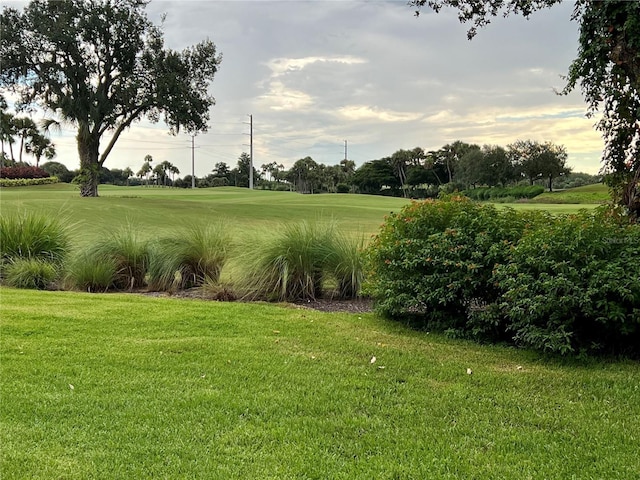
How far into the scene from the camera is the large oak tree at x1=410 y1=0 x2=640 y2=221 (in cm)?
550

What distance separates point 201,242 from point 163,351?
13.9 feet

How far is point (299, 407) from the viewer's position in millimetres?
3346

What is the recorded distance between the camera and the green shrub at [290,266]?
24.8 ft

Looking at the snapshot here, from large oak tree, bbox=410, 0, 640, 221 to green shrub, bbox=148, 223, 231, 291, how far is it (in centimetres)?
487

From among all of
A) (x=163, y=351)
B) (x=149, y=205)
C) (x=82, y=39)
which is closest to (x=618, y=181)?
(x=163, y=351)

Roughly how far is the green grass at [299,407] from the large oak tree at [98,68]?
24.4 m

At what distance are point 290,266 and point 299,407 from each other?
170 inches

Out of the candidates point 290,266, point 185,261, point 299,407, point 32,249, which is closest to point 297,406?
point 299,407

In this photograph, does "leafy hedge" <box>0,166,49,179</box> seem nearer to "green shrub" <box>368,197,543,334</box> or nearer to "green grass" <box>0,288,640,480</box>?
"green grass" <box>0,288,640,480</box>

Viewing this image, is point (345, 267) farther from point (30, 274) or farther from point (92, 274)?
point (30, 274)

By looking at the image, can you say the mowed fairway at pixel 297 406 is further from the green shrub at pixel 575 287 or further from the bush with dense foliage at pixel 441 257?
the bush with dense foliage at pixel 441 257

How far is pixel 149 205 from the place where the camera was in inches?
1074

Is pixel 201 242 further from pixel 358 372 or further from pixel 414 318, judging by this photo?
pixel 358 372

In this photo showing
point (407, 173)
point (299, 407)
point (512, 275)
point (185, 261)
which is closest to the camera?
point (299, 407)
